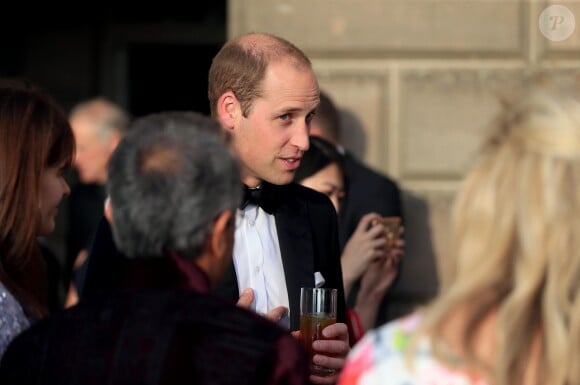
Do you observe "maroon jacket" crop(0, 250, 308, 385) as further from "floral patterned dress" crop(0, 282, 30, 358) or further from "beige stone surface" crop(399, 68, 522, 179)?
"beige stone surface" crop(399, 68, 522, 179)

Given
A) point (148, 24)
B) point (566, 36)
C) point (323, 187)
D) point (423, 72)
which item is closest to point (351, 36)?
point (423, 72)

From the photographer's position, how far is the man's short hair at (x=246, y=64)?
148 inches

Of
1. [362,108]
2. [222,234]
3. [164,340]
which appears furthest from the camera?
[362,108]

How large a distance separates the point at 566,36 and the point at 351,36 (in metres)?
1.05

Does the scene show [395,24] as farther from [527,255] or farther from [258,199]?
[527,255]

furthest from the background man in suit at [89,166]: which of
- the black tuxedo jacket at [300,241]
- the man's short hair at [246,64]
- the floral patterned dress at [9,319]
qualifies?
the floral patterned dress at [9,319]

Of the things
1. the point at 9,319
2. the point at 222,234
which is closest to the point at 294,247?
the point at 9,319

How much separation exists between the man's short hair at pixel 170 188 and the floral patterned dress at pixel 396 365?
46cm

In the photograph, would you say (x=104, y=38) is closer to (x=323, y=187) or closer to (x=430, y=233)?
(x=430, y=233)

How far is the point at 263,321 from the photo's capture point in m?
2.53

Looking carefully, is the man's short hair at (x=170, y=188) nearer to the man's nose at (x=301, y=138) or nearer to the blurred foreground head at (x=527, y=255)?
the blurred foreground head at (x=527, y=255)

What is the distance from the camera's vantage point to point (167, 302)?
2498mm

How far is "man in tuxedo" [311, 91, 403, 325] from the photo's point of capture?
17.7 ft

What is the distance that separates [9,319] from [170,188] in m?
0.96
